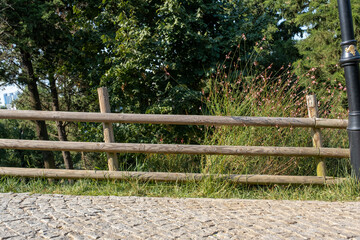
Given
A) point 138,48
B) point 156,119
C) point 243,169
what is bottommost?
point 243,169

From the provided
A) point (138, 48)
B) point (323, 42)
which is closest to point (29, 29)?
point (138, 48)

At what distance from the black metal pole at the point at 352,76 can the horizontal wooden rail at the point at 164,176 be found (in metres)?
0.56

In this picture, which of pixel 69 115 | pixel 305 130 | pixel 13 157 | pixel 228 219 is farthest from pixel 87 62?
pixel 13 157

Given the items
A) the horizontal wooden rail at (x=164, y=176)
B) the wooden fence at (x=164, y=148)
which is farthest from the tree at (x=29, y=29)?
the horizontal wooden rail at (x=164, y=176)

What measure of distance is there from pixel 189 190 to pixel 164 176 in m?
0.42

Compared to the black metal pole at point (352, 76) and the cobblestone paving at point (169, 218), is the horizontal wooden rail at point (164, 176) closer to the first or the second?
the cobblestone paving at point (169, 218)

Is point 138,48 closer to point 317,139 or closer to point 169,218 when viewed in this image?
point 317,139

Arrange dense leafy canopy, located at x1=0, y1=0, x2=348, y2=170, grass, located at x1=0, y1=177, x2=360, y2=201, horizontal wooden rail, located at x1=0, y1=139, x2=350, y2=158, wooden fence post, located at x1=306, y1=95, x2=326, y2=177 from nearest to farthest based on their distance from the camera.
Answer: grass, located at x1=0, y1=177, x2=360, y2=201, horizontal wooden rail, located at x1=0, y1=139, x2=350, y2=158, wooden fence post, located at x1=306, y1=95, x2=326, y2=177, dense leafy canopy, located at x1=0, y1=0, x2=348, y2=170

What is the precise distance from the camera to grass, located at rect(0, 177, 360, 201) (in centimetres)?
470

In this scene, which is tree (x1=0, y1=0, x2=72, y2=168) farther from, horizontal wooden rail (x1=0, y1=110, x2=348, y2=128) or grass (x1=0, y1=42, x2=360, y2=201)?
grass (x1=0, y1=42, x2=360, y2=201)

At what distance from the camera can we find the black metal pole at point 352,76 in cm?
460

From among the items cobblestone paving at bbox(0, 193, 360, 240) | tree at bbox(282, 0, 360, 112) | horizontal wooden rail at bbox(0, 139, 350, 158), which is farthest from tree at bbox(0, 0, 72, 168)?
tree at bbox(282, 0, 360, 112)

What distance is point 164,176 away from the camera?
4.88 metres

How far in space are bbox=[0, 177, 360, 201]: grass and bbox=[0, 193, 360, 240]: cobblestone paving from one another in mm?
268
